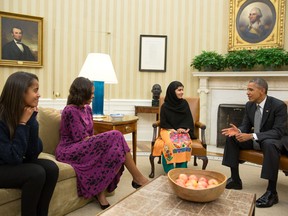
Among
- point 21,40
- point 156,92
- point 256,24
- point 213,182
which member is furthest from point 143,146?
point 213,182

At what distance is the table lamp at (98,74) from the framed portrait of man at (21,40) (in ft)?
7.23

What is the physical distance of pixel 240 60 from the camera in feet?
16.3

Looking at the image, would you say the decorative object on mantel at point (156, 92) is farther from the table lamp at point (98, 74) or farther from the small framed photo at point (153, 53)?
the table lamp at point (98, 74)

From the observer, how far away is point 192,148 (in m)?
3.38

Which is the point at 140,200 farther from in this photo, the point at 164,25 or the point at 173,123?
the point at 164,25

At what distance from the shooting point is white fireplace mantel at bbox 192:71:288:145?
4894 mm

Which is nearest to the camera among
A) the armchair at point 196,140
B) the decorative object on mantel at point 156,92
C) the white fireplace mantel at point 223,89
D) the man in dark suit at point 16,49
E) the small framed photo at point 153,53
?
the armchair at point 196,140

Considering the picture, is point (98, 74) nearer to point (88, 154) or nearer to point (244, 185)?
point (88, 154)

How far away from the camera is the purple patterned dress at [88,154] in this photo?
2.50 metres

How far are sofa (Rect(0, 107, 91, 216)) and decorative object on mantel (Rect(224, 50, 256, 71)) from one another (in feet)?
11.2

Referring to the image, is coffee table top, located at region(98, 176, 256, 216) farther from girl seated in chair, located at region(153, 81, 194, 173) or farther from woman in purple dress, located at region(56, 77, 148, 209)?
girl seated in chair, located at region(153, 81, 194, 173)

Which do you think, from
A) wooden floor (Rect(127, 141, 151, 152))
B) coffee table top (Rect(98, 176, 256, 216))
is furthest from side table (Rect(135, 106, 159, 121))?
coffee table top (Rect(98, 176, 256, 216))

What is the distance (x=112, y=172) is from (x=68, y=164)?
39 centimetres

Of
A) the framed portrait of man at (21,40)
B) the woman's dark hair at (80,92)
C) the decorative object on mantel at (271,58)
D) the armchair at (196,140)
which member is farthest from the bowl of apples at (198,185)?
the framed portrait of man at (21,40)
